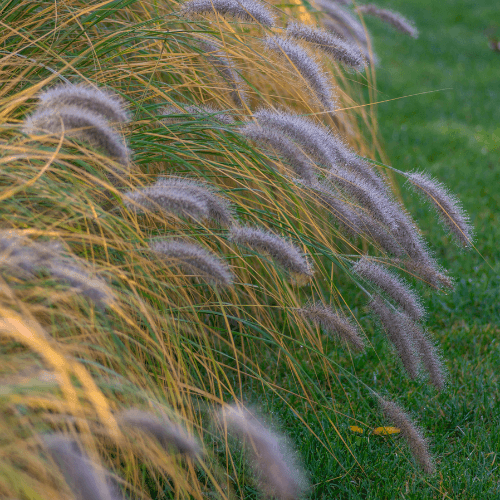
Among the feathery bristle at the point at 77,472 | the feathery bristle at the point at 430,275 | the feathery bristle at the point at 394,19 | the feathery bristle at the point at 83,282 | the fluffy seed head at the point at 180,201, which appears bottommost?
the feathery bristle at the point at 430,275

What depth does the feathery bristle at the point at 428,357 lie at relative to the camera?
2.10 m

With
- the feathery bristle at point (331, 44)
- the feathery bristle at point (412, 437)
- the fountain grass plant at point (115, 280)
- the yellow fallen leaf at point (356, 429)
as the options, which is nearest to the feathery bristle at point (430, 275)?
the fountain grass plant at point (115, 280)

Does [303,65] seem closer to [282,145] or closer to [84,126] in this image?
[282,145]

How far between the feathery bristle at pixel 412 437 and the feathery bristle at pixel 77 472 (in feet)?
3.40

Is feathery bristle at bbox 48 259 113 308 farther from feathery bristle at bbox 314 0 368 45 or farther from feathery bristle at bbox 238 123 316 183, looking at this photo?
feathery bristle at bbox 314 0 368 45

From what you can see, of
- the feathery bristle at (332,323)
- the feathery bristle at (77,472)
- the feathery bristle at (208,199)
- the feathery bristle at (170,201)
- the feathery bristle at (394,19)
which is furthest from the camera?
the feathery bristle at (394,19)

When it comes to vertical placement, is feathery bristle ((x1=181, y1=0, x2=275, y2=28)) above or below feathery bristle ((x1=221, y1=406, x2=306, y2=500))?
above

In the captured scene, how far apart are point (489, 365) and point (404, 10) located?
1203 centimetres

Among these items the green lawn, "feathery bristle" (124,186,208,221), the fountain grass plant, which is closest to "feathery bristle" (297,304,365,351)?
the fountain grass plant

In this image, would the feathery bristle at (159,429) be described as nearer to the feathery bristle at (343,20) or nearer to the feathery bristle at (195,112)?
the feathery bristle at (195,112)

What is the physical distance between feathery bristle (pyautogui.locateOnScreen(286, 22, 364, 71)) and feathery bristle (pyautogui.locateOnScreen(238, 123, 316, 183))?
2.19ft

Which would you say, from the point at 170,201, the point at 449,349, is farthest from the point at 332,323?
the point at 449,349

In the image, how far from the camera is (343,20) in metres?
3.65

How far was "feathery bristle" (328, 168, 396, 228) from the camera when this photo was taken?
83.6 inches
